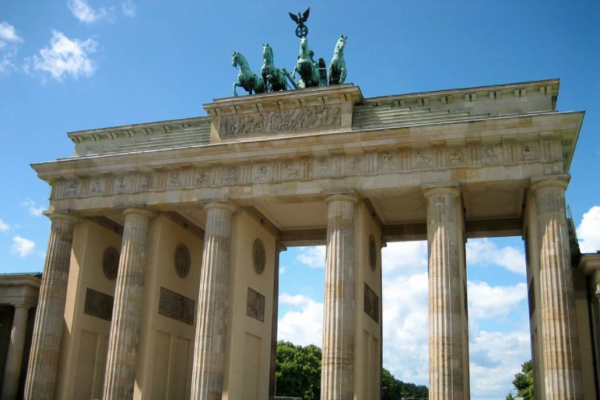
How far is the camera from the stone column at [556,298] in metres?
23.5

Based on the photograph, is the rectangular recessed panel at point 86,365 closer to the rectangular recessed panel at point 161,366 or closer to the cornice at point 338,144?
the rectangular recessed panel at point 161,366

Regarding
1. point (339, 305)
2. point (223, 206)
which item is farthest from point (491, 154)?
point (223, 206)

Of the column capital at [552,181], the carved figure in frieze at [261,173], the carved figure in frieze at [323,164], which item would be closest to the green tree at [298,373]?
the carved figure in frieze at [261,173]

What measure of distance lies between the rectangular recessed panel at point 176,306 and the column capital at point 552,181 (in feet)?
59.4

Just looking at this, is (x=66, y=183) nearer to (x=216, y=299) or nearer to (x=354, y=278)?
(x=216, y=299)

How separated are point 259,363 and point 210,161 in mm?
10515

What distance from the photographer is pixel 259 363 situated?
32562mm

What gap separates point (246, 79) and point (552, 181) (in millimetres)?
15409

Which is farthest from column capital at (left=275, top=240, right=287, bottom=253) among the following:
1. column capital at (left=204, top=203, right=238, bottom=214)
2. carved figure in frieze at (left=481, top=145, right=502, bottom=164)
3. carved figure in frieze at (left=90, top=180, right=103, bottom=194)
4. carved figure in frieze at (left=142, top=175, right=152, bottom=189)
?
carved figure in frieze at (left=481, top=145, right=502, bottom=164)

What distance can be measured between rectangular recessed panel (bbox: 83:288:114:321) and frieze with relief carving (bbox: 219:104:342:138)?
10.9 meters

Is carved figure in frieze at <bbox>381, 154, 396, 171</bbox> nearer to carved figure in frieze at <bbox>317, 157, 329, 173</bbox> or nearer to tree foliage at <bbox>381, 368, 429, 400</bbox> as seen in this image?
carved figure in frieze at <bbox>317, 157, 329, 173</bbox>

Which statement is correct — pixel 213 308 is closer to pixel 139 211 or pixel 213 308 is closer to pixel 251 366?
pixel 251 366

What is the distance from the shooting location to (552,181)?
2566 centimetres

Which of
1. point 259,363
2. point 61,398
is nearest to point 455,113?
point 259,363
